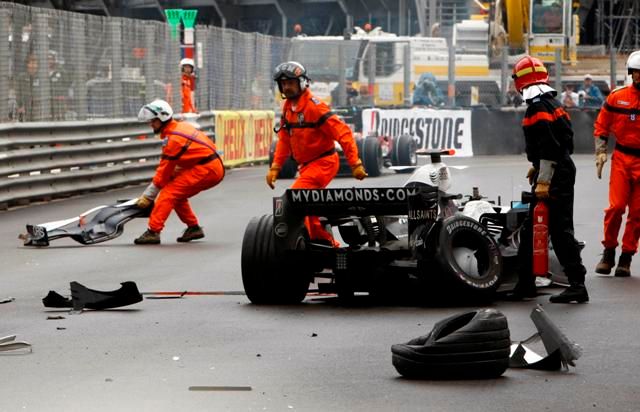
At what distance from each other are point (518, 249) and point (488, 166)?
18.0m

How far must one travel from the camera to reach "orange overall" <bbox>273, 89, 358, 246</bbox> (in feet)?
42.4

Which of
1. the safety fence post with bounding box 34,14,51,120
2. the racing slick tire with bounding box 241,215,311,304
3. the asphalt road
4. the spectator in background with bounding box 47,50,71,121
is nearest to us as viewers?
the asphalt road

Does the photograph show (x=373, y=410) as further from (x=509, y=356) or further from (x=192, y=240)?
(x=192, y=240)

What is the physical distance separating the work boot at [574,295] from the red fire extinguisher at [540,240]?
0.20 meters

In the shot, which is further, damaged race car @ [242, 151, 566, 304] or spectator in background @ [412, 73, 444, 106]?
spectator in background @ [412, 73, 444, 106]

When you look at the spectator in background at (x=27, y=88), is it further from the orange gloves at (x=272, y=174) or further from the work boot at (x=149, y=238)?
the orange gloves at (x=272, y=174)

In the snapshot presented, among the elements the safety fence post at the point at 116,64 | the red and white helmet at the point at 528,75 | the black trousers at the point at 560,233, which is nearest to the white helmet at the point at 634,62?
the red and white helmet at the point at 528,75

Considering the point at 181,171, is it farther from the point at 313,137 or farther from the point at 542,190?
the point at 542,190

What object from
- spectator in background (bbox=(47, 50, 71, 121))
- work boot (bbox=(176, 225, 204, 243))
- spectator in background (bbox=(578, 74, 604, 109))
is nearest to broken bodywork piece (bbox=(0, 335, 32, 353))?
work boot (bbox=(176, 225, 204, 243))

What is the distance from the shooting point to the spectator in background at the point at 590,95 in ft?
117

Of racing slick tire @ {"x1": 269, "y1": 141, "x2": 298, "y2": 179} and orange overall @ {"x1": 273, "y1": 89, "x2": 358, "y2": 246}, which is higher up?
orange overall @ {"x1": 273, "y1": 89, "x2": 358, "y2": 246}

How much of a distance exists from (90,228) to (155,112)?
1368 millimetres

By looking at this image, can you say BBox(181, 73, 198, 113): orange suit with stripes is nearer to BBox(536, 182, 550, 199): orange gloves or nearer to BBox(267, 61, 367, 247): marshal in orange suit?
BBox(267, 61, 367, 247): marshal in orange suit

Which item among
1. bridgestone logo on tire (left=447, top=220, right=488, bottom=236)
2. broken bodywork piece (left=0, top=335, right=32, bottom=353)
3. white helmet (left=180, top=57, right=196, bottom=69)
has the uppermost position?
white helmet (left=180, top=57, right=196, bottom=69)
